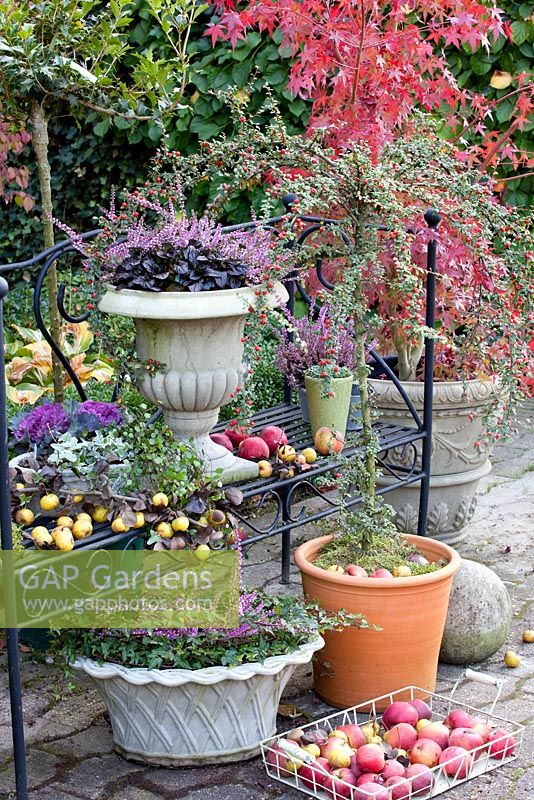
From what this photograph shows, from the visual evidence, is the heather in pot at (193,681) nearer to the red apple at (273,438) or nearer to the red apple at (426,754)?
the red apple at (426,754)

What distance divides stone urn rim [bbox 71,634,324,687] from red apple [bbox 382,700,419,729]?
0.30 m

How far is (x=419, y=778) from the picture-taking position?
2.40 meters

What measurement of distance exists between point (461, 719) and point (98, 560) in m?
1.04

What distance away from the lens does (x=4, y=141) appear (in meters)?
3.93

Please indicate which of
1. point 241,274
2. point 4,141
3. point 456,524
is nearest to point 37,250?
point 4,141

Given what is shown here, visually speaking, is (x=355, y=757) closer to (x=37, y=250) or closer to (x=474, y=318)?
(x=474, y=318)

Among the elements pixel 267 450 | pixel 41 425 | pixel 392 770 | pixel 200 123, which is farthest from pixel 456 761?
pixel 200 123

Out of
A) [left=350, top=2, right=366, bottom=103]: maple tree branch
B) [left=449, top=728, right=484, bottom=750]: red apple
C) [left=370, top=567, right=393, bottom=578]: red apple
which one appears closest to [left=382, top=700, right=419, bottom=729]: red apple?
[left=449, top=728, right=484, bottom=750]: red apple

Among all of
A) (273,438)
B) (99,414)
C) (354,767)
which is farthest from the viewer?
(273,438)

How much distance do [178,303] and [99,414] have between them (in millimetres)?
542

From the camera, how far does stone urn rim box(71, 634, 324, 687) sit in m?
2.47

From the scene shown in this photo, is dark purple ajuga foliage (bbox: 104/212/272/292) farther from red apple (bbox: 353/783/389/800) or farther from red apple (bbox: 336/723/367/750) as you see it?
red apple (bbox: 353/783/389/800)

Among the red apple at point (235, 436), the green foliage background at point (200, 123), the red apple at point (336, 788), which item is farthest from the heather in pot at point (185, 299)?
the green foliage background at point (200, 123)

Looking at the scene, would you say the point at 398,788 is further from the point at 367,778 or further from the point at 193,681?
the point at 193,681
